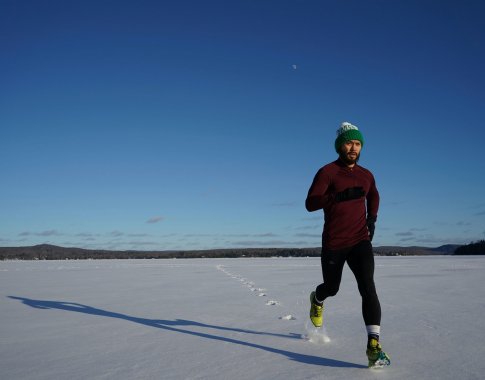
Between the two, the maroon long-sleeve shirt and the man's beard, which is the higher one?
the man's beard

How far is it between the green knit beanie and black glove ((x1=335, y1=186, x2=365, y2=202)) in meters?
0.38

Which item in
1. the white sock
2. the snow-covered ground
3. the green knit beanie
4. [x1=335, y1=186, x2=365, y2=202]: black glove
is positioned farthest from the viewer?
the green knit beanie

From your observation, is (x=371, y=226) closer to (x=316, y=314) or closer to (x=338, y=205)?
(x=338, y=205)

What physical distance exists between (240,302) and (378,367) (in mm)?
3537

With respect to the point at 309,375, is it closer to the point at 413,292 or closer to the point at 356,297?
the point at 356,297

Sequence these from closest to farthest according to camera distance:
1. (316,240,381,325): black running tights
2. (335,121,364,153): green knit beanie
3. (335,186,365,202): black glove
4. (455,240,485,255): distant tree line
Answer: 1. (316,240,381,325): black running tights
2. (335,186,365,202): black glove
3. (335,121,364,153): green knit beanie
4. (455,240,485,255): distant tree line

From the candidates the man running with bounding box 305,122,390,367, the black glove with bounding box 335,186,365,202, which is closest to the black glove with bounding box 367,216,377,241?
the man running with bounding box 305,122,390,367

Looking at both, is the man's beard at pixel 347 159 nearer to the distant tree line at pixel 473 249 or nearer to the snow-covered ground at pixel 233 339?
the snow-covered ground at pixel 233 339

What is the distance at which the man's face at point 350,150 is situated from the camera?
346 cm

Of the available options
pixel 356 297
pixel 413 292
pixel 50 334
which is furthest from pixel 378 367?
pixel 413 292

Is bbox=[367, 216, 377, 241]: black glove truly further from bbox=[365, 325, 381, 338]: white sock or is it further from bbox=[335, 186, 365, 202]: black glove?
bbox=[365, 325, 381, 338]: white sock

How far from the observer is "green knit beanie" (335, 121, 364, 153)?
11.3 feet

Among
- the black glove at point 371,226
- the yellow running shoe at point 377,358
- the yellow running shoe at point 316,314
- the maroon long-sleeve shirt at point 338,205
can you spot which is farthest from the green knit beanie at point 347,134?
the yellow running shoe at point 377,358

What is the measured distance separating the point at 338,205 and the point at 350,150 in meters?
0.46
